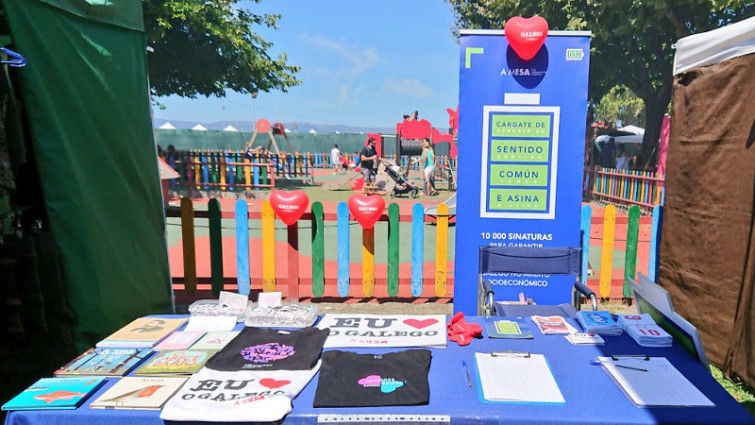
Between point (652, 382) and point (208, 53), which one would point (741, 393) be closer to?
point (652, 382)

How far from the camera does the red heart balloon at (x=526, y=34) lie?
3.81 metres

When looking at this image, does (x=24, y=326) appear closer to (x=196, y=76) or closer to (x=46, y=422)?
(x=46, y=422)

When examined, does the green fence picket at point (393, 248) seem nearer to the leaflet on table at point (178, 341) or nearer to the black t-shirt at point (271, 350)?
the black t-shirt at point (271, 350)

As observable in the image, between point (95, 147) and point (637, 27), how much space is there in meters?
16.3

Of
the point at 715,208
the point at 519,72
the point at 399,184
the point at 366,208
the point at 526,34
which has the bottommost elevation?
the point at 399,184

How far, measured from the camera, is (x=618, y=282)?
583cm

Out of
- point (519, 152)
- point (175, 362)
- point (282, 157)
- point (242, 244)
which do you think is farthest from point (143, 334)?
point (282, 157)

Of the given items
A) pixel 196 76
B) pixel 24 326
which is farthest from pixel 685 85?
pixel 196 76

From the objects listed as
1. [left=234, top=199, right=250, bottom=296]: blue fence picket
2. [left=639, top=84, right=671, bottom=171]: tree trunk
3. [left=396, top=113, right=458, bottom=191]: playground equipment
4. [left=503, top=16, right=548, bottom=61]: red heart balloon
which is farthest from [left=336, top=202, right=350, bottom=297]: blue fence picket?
[left=639, top=84, right=671, bottom=171]: tree trunk

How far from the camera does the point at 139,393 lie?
74.1 inches

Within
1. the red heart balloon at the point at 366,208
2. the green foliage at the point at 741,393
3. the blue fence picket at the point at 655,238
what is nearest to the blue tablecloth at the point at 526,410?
the green foliage at the point at 741,393

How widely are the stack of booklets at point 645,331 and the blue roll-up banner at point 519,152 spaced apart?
169 cm

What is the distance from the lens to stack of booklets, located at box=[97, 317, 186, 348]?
2375 mm

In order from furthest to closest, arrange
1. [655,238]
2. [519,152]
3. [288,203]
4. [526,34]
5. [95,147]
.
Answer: [655,238] < [288,203] < [519,152] < [526,34] < [95,147]
